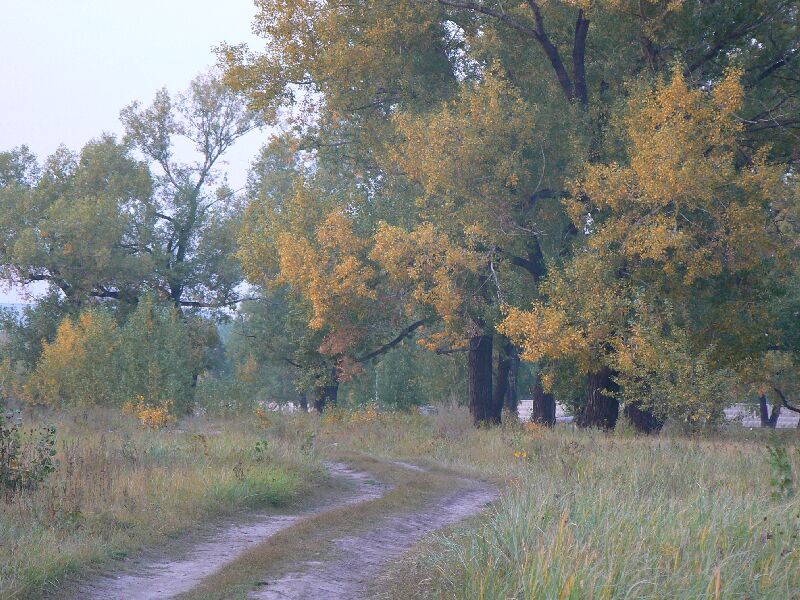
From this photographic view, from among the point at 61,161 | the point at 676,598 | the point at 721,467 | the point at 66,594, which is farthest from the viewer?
the point at 61,161

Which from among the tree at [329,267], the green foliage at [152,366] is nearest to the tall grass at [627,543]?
the tree at [329,267]

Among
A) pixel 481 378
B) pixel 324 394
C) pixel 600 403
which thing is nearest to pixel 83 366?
pixel 481 378

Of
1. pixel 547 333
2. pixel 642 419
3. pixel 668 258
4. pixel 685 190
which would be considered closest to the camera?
pixel 685 190

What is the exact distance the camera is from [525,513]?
790 cm

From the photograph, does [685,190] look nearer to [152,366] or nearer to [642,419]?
[642,419]

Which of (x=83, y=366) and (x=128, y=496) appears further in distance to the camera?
(x=83, y=366)

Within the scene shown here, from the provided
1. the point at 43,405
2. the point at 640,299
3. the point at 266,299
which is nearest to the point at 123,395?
the point at 43,405

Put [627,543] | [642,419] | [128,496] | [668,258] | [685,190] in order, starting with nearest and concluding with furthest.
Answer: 1. [627,543]
2. [128,496]
3. [685,190]
4. [668,258]
5. [642,419]

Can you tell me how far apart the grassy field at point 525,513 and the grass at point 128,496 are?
0.02m

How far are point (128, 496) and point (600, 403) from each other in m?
14.1

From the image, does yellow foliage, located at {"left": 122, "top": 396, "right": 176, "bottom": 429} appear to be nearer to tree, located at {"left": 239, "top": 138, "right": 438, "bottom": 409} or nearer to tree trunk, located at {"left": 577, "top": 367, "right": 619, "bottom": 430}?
tree, located at {"left": 239, "top": 138, "right": 438, "bottom": 409}

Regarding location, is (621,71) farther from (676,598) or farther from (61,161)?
(61,161)

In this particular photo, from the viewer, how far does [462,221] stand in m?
20.5

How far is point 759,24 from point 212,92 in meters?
28.7
